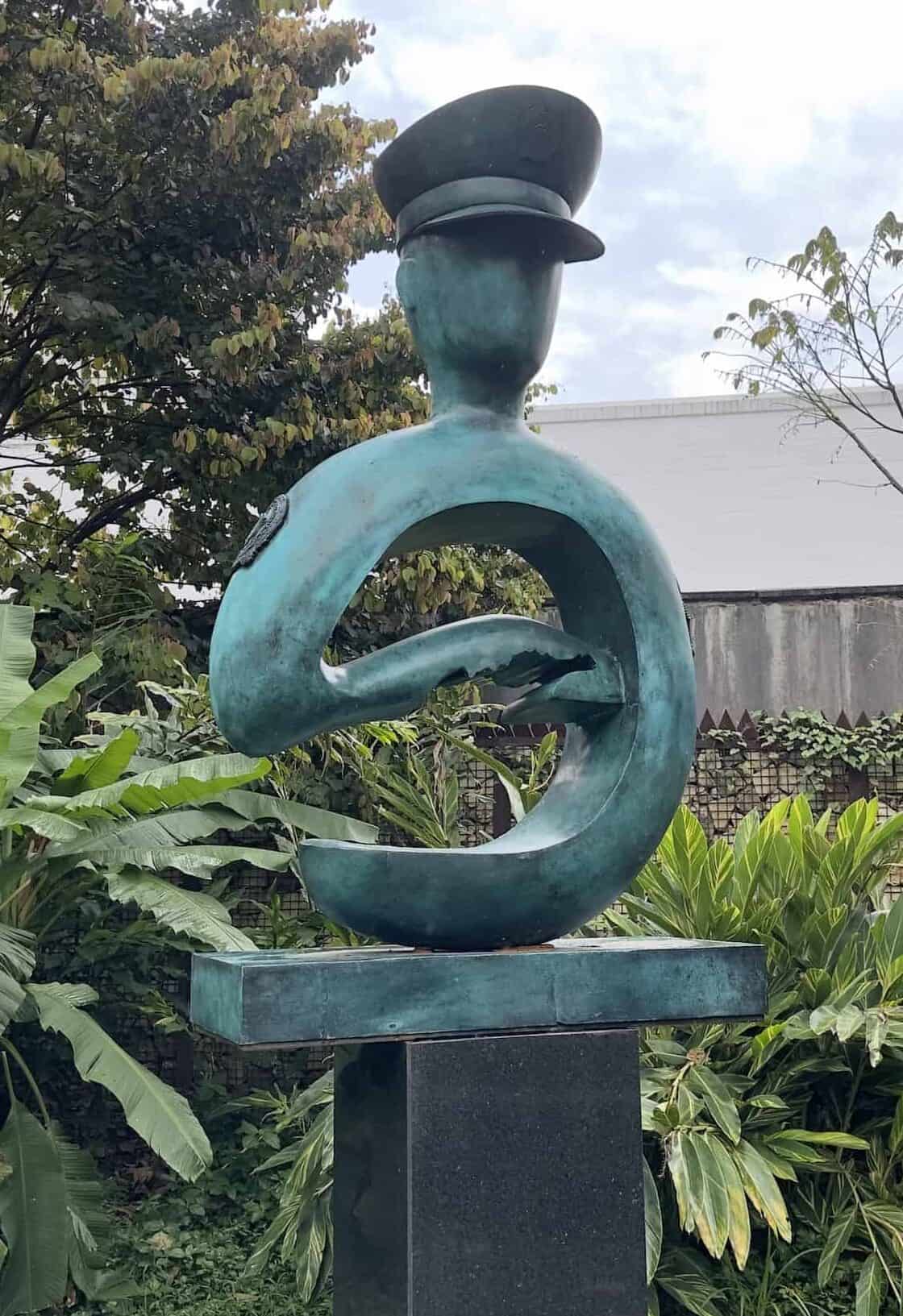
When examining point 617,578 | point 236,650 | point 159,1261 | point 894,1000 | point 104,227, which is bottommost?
point 159,1261

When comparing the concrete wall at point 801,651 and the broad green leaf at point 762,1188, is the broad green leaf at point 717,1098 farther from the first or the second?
the concrete wall at point 801,651

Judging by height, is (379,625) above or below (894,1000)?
above

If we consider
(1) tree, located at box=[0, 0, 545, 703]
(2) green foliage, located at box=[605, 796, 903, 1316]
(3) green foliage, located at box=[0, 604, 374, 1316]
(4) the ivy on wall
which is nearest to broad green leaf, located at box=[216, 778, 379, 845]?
(3) green foliage, located at box=[0, 604, 374, 1316]

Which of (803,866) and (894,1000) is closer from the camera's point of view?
(894,1000)

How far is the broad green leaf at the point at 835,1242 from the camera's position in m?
4.50

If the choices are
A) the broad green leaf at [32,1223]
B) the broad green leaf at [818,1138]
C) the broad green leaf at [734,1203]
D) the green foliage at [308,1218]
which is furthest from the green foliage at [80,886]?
the broad green leaf at [818,1138]

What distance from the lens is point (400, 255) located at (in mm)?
2930


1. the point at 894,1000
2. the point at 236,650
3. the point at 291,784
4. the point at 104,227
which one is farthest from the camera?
the point at 104,227

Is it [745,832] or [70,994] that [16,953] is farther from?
[745,832]

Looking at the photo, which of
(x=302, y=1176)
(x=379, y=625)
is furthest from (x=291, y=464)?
(x=302, y=1176)

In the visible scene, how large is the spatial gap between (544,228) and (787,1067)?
11.6 feet

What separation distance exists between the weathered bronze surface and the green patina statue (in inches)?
5.4

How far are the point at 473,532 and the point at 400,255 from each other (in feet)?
2.18

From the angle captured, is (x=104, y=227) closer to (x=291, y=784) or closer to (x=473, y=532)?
(x=291, y=784)
